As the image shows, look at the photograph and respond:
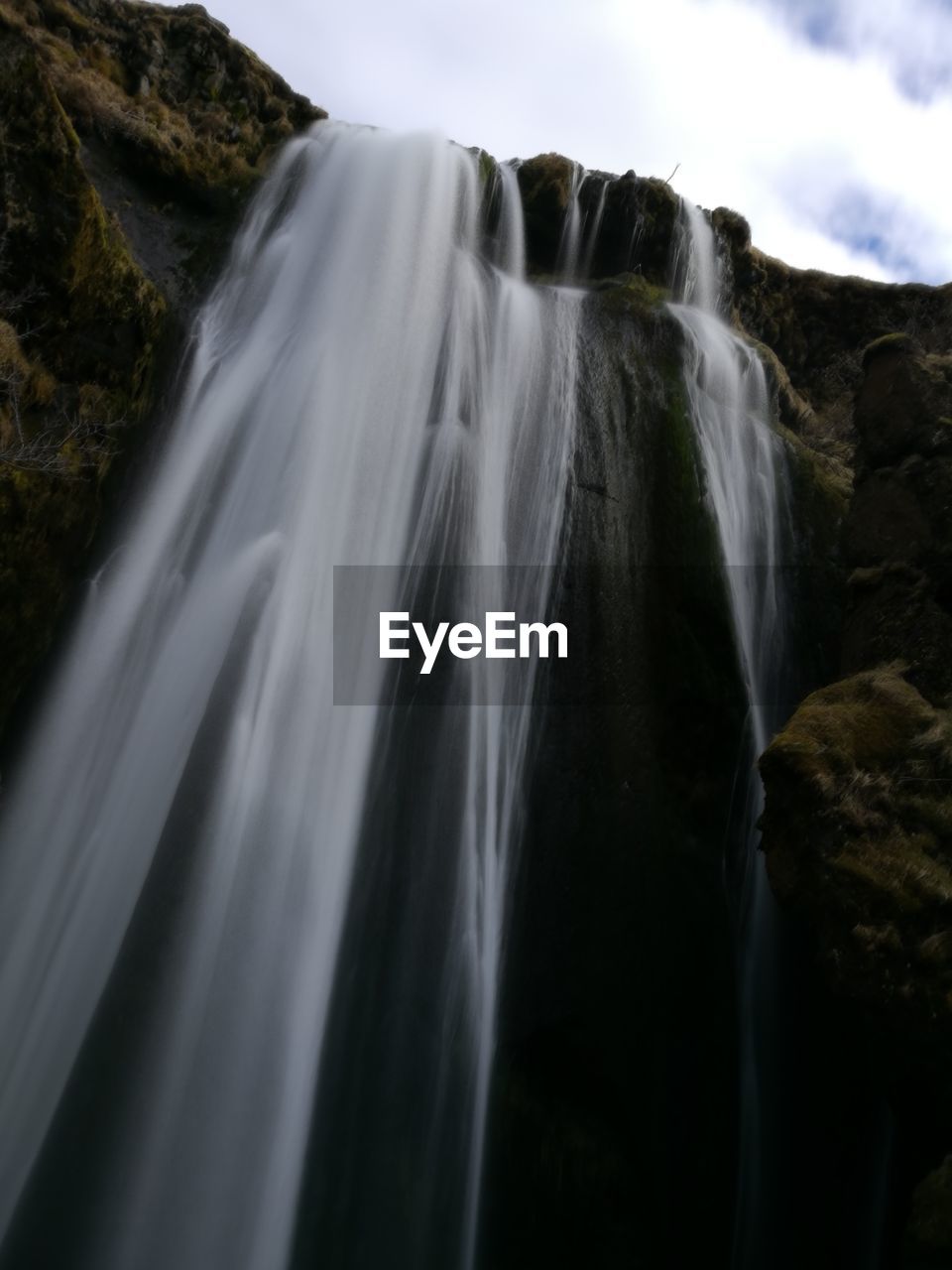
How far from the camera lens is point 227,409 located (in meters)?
8.74

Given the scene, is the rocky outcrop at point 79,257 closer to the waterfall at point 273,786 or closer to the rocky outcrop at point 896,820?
the waterfall at point 273,786

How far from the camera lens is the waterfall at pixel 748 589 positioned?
668cm

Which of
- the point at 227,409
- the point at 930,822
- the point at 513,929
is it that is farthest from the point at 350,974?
the point at 227,409

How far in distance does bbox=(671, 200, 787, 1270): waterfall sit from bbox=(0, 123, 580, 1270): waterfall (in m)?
1.89

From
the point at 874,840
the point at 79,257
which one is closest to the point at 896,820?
the point at 874,840

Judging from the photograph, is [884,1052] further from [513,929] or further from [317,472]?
[317,472]

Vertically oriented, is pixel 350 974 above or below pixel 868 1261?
above

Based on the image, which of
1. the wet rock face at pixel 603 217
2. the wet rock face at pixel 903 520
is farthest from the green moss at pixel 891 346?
the wet rock face at pixel 603 217

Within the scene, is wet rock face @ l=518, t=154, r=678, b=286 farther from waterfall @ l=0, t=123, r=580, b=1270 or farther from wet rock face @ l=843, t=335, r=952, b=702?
wet rock face @ l=843, t=335, r=952, b=702

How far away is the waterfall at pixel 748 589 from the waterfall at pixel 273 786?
1886mm

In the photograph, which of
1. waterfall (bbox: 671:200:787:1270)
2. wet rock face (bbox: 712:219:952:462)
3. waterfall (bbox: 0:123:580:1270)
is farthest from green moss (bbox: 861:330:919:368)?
wet rock face (bbox: 712:219:952:462)

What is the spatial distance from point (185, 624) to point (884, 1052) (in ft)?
21.5

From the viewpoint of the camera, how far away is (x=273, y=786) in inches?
→ 261

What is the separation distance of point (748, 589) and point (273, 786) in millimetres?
5356
